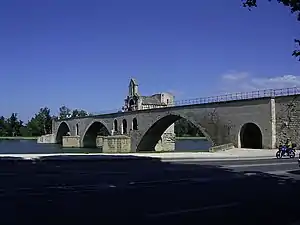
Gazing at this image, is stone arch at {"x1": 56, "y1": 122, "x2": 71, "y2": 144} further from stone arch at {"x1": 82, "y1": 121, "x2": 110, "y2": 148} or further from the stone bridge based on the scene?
the stone bridge

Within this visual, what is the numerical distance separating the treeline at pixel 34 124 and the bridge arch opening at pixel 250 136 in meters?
122

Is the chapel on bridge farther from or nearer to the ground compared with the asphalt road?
farther from the ground

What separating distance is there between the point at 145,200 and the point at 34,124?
16797cm

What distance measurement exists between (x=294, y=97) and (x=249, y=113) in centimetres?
729

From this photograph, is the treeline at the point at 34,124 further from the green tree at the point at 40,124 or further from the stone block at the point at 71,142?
the stone block at the point at 71,142

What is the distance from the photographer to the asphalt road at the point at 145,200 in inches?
360

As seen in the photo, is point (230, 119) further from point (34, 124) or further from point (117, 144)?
point (34, 124)

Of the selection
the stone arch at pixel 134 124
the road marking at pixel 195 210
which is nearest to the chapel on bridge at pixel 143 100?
the stone arch at pixel 134 124

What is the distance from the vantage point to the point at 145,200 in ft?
37.5

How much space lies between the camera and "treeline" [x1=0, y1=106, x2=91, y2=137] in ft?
570

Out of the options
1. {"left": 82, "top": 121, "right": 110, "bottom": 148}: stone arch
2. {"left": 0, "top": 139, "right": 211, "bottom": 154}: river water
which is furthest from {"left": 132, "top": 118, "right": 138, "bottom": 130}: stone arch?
{"left": 82, "top": 121, "right": 110, "bottom": 148}: stone arch

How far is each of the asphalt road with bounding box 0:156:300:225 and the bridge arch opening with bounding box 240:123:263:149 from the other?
38331 millimetres

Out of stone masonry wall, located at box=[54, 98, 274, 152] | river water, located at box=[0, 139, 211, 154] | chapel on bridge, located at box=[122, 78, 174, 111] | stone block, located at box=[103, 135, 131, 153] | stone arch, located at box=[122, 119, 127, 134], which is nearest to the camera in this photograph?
stone masonry wall, located at box=[54, 98, 274, 152]

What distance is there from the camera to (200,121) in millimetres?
64125
